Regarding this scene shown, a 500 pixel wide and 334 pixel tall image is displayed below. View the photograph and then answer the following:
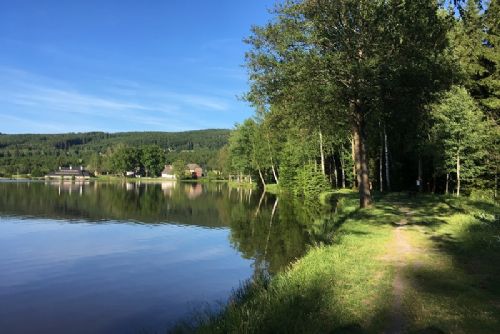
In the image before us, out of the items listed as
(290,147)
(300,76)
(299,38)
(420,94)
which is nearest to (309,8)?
(299,38)

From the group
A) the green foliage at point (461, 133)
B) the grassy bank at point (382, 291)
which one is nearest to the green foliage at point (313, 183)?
the green foliage at point (461, 133)

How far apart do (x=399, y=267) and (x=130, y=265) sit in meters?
12.1

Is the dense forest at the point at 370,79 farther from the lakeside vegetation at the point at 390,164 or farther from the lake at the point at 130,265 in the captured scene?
the lake at the point at 130,265

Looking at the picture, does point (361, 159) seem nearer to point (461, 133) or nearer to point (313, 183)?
point (461, 133)

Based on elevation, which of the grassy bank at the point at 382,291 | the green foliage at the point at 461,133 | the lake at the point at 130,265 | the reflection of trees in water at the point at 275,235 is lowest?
the lake at the point at 130,265

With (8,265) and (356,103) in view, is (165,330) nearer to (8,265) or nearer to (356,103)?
(8,265)

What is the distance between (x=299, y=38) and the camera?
2538 cm

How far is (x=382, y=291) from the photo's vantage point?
9.50 metres

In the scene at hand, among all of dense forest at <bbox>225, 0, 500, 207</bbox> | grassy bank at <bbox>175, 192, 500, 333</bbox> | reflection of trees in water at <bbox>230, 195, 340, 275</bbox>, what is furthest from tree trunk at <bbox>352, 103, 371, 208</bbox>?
grassy bank at <bbox>175, 192, 500, 333</bbox>

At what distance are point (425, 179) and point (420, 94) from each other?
23312 millimetres

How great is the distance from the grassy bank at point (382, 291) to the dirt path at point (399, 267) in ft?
0.06

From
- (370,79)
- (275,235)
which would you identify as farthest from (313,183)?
(370,79)

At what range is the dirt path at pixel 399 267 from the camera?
25.3 ft

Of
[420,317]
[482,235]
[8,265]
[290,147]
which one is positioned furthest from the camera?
[290,147]
